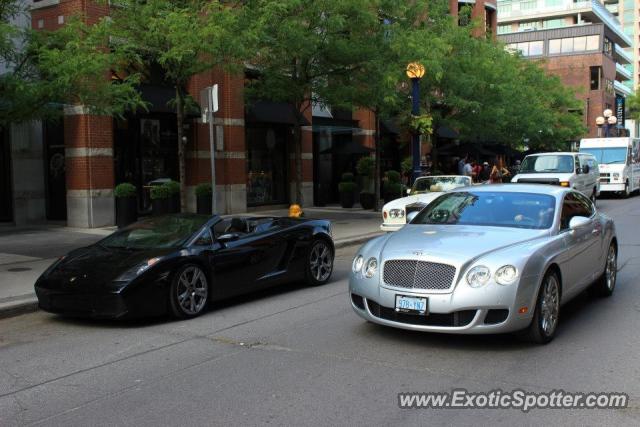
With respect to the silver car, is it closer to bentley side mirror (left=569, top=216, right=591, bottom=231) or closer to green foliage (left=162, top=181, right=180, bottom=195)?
bentley side mirror (left=569, top=216, right=591, bottom=231)

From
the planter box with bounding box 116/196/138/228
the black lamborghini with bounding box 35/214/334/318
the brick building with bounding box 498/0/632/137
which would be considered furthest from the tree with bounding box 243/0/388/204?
the brick building with bounding box 498/0/632/137

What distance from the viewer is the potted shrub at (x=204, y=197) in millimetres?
17625

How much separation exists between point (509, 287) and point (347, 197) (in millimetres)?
18289

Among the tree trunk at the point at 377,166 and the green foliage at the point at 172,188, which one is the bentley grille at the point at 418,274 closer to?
the green foliage at the point at 172,188

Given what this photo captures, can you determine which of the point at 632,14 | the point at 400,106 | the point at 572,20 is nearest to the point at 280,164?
the point at 400,106

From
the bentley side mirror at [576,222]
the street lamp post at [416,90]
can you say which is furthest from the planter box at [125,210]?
the bentley side mirror at [576,222]

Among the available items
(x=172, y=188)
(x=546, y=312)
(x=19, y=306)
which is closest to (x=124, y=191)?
(x=172, y=188)

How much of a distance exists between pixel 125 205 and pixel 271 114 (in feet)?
25.2

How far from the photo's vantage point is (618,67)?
273ft

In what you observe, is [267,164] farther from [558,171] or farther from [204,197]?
[558,171]

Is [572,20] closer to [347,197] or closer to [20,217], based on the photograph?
[347,197]

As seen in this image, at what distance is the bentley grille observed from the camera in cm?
544

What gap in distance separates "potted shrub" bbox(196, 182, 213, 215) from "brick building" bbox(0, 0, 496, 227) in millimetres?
1904

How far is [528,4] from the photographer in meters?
77.9
